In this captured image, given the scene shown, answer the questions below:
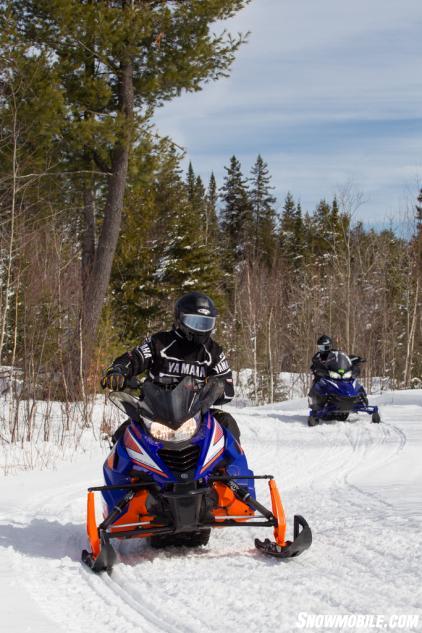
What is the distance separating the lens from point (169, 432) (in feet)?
13.8

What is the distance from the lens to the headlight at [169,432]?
420 cm

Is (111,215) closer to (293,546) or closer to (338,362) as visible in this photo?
(338,362)

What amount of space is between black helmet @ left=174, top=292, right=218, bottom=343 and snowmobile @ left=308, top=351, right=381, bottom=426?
7.58 meters

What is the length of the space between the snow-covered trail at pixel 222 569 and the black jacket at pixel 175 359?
1.18 m

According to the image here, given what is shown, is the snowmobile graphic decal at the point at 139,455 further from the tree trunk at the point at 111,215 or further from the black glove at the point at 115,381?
the tree trunk at the point at 111,215

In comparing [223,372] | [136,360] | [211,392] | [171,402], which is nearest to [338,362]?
[223,372]

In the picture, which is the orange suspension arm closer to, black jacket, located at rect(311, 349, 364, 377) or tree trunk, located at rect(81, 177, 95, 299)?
black jacket, located at rect(311, 349, 364, 377)

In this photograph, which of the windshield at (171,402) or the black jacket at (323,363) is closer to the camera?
the windshield at (171,402)

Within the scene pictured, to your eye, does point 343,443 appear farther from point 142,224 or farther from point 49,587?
point 142,224

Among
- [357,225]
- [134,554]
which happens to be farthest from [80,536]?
[357,225]

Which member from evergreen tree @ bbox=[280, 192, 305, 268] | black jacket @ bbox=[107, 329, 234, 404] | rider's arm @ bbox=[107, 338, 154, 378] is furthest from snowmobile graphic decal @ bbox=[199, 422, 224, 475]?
evergreen tree @ bbox=[280, 192, 305, 268]

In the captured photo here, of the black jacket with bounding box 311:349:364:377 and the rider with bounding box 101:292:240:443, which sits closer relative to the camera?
→ the rider with bounding box 101:292:240:443

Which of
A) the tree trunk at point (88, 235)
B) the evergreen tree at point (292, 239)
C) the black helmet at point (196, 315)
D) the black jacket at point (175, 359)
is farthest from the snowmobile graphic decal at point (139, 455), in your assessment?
the evergreen tree at point (292, 239)

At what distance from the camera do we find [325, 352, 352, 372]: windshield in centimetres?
1262
